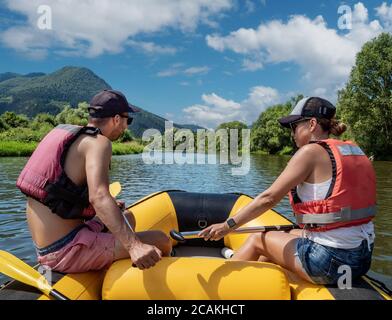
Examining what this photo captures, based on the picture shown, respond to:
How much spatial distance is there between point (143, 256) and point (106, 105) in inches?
39.3

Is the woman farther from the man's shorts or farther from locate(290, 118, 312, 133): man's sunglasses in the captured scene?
the man's shorts

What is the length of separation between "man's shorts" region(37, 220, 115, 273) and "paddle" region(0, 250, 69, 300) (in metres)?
0.13

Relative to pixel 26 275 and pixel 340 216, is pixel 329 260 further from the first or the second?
pixel 26 275

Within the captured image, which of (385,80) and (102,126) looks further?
(385,80)

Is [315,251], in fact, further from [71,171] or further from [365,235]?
[71,171]

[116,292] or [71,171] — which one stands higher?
[71,171]

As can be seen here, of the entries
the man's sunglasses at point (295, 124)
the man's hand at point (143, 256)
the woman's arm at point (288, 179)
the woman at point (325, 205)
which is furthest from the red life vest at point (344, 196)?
the man's hand at point (143, 256)

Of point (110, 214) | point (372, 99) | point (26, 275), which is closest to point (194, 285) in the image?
point (110, 214)

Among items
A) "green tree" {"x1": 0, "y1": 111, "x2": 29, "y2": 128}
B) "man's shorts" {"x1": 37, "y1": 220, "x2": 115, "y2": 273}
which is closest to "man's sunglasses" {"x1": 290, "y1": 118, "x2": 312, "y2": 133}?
"man's shorts" {"x1": 37, "y1": 220, "x2": 115, "y2": 273}

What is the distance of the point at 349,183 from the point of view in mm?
2396

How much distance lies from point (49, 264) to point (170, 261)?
771 mm

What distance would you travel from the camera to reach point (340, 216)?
2.38m
